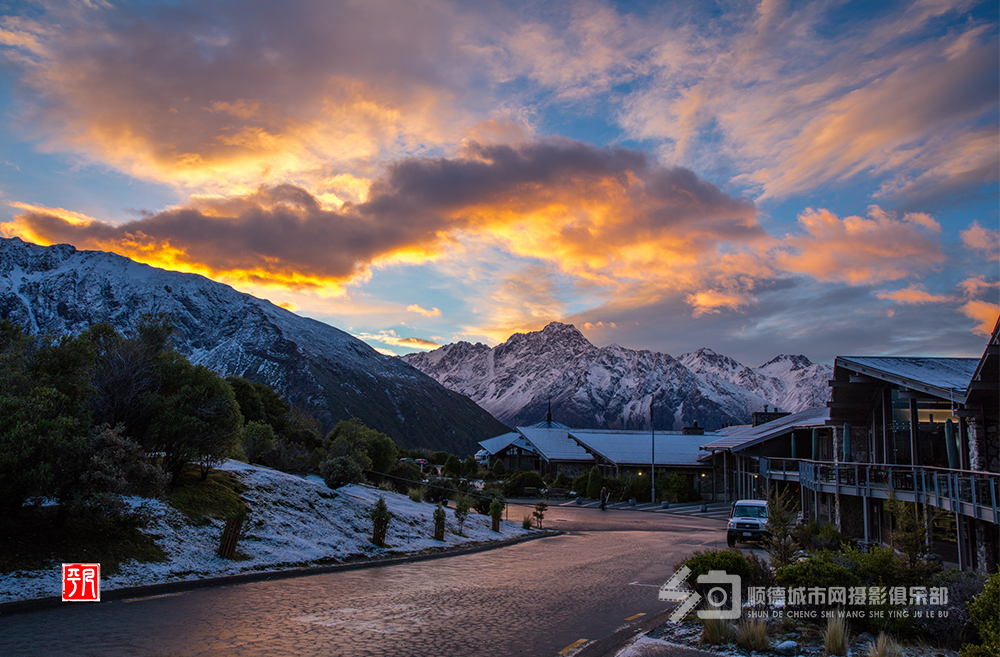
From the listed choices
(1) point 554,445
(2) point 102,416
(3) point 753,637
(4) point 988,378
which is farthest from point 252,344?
(3) point 753,637

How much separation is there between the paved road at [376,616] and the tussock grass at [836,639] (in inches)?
120

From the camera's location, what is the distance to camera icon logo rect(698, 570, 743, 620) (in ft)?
33.2

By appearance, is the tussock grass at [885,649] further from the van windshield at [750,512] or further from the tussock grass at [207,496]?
the van windshield at [750,512]

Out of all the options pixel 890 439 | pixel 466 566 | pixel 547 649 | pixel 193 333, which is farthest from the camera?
pixel 193 333

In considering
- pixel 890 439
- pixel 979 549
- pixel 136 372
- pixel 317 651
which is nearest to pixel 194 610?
pixel 317 651

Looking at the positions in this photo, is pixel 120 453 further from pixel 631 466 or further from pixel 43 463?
pixel 631 466

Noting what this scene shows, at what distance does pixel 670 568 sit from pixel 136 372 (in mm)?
14551

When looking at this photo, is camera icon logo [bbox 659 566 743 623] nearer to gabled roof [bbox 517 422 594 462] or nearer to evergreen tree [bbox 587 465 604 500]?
evergreen tree [bbox 587 465 604 500]

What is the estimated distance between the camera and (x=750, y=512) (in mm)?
23891

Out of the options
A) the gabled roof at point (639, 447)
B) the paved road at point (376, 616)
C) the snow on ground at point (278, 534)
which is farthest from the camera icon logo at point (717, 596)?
the gabled roof at point (639, 447)

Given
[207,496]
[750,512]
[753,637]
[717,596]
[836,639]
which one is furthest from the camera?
[750,512]

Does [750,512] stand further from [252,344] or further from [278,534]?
[252,344]

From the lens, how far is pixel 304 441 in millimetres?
36000

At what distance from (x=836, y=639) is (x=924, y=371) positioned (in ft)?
47.5
